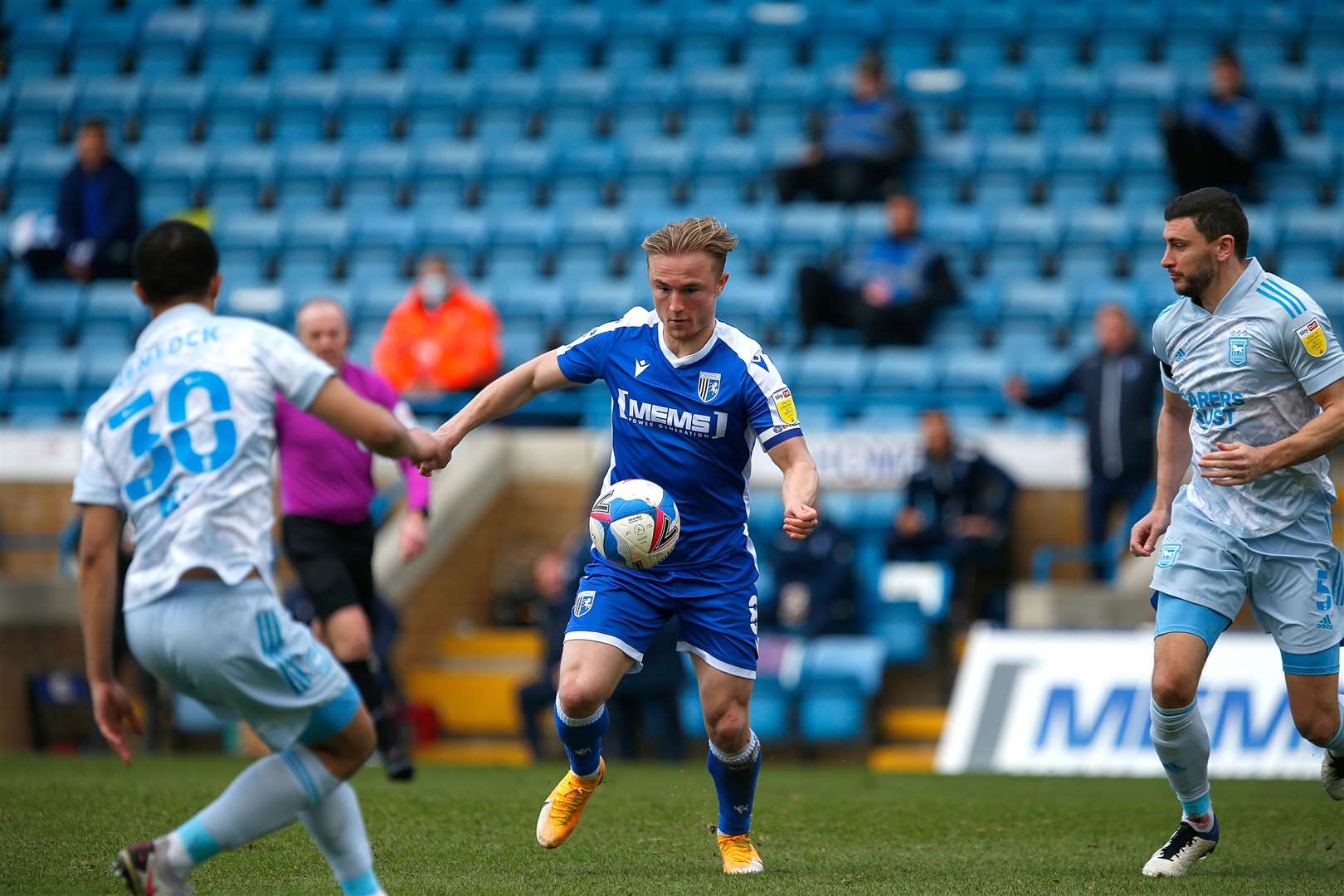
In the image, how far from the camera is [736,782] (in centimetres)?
624

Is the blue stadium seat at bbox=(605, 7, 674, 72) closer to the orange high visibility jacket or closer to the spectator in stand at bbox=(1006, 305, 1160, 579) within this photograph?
the orange high visibility jacket

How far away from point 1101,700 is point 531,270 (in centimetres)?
767

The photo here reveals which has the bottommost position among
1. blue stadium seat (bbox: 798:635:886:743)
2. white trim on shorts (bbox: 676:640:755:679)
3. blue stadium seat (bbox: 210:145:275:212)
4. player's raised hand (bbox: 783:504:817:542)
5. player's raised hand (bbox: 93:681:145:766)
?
blue stadium seat (bbox: 798:635:886:743)

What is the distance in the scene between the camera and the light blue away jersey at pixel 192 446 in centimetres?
448

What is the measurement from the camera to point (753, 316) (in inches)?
604

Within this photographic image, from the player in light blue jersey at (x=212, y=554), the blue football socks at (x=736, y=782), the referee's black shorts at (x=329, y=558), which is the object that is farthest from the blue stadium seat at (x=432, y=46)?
the player in light blue jersey at (x=212, y=554)

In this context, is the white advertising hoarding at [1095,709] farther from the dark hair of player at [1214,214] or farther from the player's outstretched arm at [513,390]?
the player's outstretched arm at [513,390]

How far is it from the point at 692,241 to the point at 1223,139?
34.0ft

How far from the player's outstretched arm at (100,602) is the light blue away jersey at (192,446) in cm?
5

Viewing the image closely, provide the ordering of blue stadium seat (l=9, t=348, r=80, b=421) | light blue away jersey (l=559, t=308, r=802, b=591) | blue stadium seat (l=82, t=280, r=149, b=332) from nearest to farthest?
light blue away jersey (l=559, t=308, r=802, b=591) → blue stadium seat (l=9, t=348, r=80, b=421) → blue stadium seat (l=82, t=280, r=149, b=332)

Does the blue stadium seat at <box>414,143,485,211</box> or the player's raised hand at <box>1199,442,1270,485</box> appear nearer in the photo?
the player's raised hand at <box>1199,442,1270,485</box>

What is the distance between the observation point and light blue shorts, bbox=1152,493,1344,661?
593 centimetres

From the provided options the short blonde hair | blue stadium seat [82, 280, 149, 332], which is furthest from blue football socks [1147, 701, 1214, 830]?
blue stadium seat [82, 280, 149, 332]

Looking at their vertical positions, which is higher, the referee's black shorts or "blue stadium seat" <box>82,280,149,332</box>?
"blue stadium seat" <box>82,280,149,332</box>
